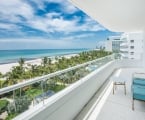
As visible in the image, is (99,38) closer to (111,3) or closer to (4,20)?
(4,20)

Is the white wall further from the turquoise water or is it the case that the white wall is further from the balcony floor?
the turquoise water

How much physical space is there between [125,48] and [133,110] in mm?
39418

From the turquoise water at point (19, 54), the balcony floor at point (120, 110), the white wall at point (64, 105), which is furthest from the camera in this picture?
the turquoise water at point (19, 54)

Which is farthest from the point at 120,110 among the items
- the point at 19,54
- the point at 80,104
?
the point at 19,54

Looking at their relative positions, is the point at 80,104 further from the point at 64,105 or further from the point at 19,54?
the point at 19,54

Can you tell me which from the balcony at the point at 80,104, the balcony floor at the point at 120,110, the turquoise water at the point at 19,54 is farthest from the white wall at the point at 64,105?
the turquoise water at the point at 19,54

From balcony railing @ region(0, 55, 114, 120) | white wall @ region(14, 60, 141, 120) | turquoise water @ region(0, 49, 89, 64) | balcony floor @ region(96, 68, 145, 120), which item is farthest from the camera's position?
Answer: turquoise water @ region(0, 49, 89, 64)

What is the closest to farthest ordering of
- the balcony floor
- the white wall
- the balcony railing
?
the balcony railing < the white wall < the balcony floor

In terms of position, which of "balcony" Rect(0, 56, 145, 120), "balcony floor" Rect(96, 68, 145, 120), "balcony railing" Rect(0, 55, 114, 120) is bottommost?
"balcony floor" Rect(96, 68, 145, 120)

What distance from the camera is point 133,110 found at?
11.2ft

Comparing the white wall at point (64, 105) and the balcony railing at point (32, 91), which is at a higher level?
the balcony railing at point (32, 91)

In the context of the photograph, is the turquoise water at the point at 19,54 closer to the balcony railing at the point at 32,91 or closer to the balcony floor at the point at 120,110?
the balcony floor at the point at 120,110

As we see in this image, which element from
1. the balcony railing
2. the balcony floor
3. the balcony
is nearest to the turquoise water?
the balcony

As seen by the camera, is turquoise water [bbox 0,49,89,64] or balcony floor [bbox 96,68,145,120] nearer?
balcony floor [bbox 96,68,145,120]
